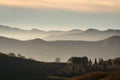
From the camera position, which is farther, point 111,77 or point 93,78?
point 93,78

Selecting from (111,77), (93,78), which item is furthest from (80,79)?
(111,77)

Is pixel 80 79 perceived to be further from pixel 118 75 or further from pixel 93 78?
pixel 118 75

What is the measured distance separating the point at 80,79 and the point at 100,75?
921 centimetres

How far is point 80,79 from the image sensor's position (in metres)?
157

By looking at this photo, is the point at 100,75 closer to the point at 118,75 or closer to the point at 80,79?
the point at 80,79

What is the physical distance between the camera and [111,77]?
13650 centimetres

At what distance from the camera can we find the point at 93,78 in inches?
6019

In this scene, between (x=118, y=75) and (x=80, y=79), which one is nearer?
(x=118, y=75)

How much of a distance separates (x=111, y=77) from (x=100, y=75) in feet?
66.5

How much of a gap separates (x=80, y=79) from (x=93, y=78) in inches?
270

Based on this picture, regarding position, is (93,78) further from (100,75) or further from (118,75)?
(118,75)

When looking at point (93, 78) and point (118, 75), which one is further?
point (93, 78)

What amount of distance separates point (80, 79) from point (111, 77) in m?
23.4

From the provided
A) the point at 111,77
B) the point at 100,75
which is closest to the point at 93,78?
the point at 100,75
